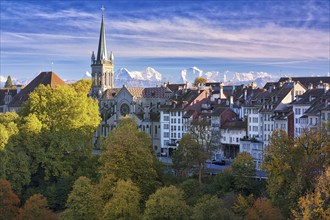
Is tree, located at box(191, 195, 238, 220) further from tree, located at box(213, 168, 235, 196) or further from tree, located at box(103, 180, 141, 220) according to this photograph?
tree, located at box(213, 168, 235, 196)

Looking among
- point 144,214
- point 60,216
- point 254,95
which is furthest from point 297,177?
point 254,95

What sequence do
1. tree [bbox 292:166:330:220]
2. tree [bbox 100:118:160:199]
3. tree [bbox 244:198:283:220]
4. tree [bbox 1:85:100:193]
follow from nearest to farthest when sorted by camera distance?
1. tree [bbox 292:166:330:220]
2. tree [bbox 244:198:283:220]
3. tree [bbox 100:118:160:199]
4. tree [bbox 1:85:100:193]

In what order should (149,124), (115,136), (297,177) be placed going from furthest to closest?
(149,124), (115,136), (297,177)

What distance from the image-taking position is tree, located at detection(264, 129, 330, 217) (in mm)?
57000

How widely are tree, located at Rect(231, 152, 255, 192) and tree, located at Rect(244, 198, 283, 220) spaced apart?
10389 mm

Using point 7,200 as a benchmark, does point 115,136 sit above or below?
above

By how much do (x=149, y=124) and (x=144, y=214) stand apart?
6317cm

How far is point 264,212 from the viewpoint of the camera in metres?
55.9

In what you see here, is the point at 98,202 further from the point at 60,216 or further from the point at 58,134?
the point at 58,134

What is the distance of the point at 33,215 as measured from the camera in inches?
2702

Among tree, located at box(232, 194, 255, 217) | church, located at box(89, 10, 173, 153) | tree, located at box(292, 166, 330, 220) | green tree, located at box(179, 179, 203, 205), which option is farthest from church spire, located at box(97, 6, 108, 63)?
tree, located at box(292, 166, 330, 220)

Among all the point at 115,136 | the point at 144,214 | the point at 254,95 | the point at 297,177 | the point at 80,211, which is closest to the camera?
the point at 297,177

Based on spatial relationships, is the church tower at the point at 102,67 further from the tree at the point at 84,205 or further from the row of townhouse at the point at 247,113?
the tree at the point at 84,205

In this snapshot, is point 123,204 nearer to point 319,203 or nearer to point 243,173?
point 243,173
